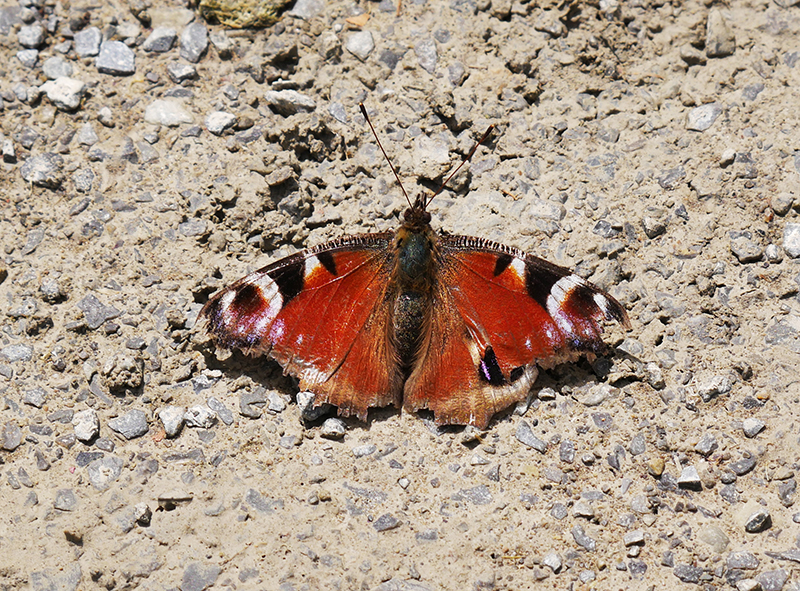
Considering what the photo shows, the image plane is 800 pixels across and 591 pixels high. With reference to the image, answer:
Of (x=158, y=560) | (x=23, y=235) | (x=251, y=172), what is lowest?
(x=158, y=560)

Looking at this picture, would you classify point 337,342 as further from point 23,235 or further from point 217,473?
point 23,235

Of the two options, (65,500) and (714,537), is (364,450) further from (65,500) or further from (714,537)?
(714,537)

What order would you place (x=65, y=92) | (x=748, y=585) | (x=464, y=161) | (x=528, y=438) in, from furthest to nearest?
(x=65, y=92) → (x=464, y=161) → (x=528, y=438) → (x=748, y=585)

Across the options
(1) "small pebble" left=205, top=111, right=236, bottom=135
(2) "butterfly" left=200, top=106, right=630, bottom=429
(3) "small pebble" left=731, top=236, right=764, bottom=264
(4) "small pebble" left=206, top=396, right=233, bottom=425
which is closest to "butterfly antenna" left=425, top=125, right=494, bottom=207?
(2) "butterfly" left=200, top=106, right=630, bottom=429

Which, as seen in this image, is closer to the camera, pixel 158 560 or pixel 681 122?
pixel 158 560

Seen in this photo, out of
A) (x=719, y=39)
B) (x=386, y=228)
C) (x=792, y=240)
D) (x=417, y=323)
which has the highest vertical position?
(x=719, y=39)

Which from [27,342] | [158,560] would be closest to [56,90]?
[27,342]

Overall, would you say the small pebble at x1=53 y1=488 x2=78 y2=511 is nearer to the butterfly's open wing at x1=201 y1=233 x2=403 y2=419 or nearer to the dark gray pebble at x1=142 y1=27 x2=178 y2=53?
the butterfly's open wing at x1=201 y1=233 x2=403 y2=419

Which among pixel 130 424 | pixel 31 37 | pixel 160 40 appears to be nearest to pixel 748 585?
pixel 130 424
